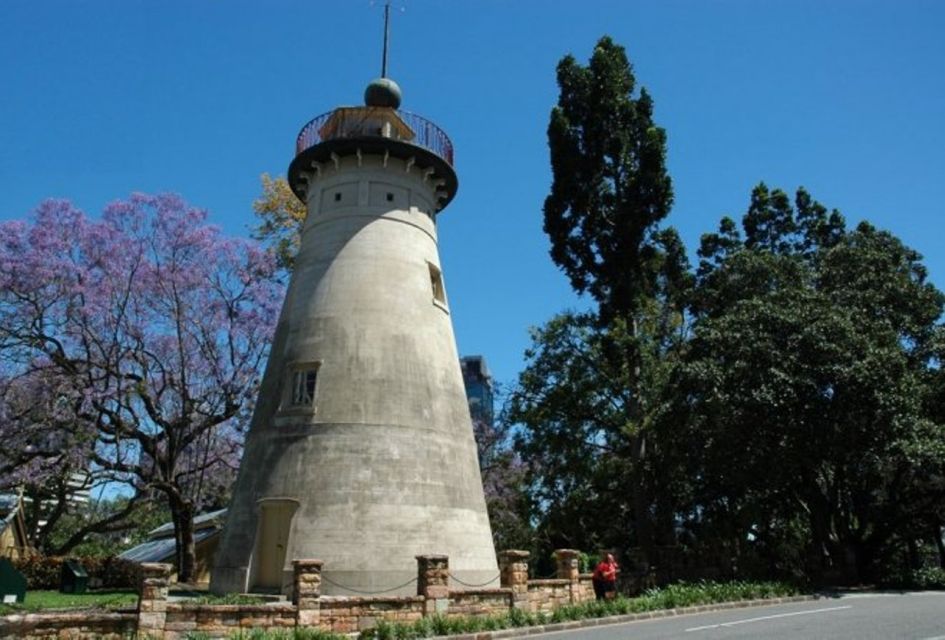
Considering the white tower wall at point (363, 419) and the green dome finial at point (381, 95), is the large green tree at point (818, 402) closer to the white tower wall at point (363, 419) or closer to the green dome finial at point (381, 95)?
the white tower wall at point (363, 419)

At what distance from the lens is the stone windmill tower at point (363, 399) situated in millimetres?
16672

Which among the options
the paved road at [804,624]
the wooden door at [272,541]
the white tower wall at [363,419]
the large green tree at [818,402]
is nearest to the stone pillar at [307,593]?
the white tower wall at [363,419]

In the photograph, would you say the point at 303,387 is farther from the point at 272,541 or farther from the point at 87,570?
the point at 87,570

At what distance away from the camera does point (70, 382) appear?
76.6 feet

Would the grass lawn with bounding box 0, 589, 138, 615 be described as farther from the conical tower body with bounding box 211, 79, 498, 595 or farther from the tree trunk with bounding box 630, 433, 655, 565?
the tree trunk with bounding box 630, 433, 655, 565

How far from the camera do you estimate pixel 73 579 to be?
2859cm

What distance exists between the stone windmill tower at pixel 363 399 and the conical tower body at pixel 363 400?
1.4 inches

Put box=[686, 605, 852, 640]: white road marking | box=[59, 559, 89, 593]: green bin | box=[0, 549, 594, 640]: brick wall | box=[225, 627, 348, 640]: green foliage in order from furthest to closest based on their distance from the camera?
box=[59, 559, 89, 593]: green bin
box=[686, 605, 852, 640]: white road marking
box=[0, 549, 594, 640]: brick wall
box=[225, 627, 348, 640]: green foliage

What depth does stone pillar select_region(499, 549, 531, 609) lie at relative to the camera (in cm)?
1603

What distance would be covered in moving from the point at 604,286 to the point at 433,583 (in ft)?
51.4

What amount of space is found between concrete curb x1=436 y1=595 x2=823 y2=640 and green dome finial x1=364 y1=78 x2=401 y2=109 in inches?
617

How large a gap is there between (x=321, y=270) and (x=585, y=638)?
38.6 ft

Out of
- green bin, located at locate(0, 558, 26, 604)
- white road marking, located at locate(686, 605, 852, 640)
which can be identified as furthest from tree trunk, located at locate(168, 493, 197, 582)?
white road marking, located at locate(686, 605, 852, 640)

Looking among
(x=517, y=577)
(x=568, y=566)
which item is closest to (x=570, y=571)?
(x=568, y=566)
